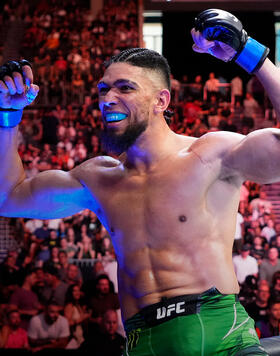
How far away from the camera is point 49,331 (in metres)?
5.85

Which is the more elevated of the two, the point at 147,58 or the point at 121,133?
the point at 147,58

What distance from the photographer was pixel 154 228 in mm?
1977

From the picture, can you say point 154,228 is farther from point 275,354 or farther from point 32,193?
point 275,354

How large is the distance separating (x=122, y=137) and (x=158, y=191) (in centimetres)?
25

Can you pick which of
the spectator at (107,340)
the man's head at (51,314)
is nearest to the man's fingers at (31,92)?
the spectator at (107,340)

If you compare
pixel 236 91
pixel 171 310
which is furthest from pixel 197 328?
pixel 236 91

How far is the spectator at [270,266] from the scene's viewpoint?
6391 mm

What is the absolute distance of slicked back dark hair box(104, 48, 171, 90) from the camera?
2.17 metres

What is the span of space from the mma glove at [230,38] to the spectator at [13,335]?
4.68 m

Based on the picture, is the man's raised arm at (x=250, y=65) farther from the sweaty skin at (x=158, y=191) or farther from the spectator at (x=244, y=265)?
the spectator at (x=244, y=265)

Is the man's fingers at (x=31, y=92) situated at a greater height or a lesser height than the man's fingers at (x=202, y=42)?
lesser

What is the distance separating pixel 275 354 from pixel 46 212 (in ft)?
3.70

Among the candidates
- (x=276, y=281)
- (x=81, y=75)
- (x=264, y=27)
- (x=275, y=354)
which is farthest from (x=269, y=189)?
(x=275, y=354)

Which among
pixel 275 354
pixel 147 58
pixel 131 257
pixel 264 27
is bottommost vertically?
pixel 275 354
